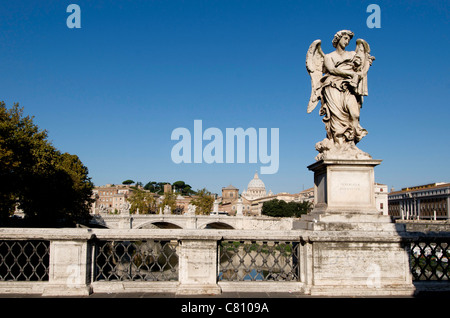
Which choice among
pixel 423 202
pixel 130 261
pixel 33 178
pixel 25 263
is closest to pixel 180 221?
pixel 33 178

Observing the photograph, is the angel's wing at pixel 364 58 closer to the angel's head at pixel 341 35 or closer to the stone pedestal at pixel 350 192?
the angel's head at pixel 341 35

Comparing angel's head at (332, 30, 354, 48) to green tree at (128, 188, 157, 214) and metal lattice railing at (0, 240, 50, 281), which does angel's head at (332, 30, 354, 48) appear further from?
green tree at (128, 188, 157, 214)

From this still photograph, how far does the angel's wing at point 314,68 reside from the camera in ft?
25.6

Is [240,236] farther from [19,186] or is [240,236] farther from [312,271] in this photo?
[19,186]

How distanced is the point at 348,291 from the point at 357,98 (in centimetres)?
366

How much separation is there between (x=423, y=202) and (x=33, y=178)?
314 ft

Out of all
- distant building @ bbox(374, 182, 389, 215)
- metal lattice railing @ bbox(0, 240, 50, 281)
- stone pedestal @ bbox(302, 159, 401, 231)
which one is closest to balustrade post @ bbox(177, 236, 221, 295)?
stone pedestal @ bbox(302, 159, 401, 231)

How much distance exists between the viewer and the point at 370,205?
279 inches

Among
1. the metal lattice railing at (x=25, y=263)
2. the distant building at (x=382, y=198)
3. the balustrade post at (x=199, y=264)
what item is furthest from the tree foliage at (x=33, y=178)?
the distant building at (x=382, y=198)

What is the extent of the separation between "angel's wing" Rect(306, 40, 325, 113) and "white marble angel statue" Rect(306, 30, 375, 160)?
0.02 meters

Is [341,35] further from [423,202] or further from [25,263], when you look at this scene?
[423,202]
